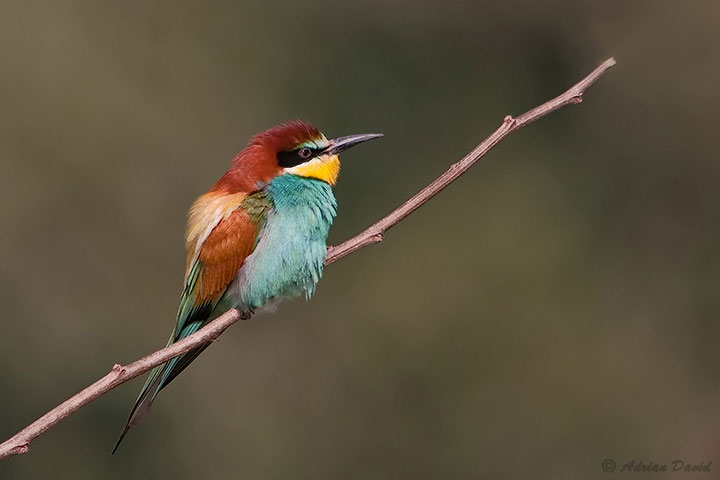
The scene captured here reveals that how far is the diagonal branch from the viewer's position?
6.82 feet

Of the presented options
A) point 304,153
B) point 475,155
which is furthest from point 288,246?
point 475,155

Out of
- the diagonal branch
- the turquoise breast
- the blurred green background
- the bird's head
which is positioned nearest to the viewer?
the diagonal branch

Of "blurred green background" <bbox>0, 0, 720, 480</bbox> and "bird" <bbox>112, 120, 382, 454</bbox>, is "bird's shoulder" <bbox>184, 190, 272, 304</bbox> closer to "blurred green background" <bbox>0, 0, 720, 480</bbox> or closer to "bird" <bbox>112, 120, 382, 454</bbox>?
"bird" <bbox>112, 120, 382, 454</bbox>

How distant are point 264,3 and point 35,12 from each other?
2602mm

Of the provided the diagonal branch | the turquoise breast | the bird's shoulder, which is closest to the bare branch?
the diagonal branch

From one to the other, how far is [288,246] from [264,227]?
0.37 ft

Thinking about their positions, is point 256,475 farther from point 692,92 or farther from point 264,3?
point 692,92

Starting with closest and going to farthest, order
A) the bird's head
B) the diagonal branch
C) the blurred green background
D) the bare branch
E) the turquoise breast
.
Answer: the diagonal branch < the bare branch < the turquoise breast < the bird's head < the blurred green background

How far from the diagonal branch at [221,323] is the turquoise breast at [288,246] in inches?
12.5

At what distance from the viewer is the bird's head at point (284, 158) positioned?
3.23 m

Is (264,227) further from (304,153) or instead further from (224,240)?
(304,153)

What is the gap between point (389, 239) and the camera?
9828mm

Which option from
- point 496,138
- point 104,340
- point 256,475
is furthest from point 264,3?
point 496,138

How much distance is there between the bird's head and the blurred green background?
446cm
